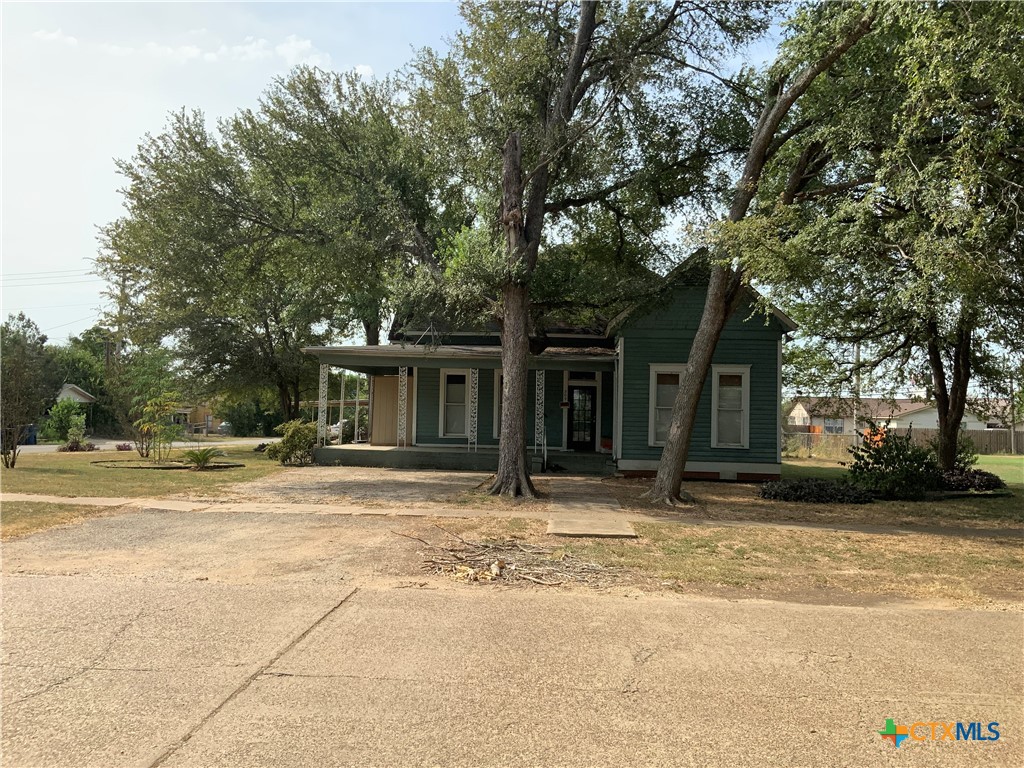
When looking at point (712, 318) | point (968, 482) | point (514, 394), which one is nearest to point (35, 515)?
point (514, 394)

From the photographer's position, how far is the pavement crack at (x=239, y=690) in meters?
3.28

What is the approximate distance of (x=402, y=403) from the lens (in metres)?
20.1

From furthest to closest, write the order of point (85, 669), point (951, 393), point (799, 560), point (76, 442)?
point (76, 442)
point (951, 393)
point (799, 560)
point (85, 669)

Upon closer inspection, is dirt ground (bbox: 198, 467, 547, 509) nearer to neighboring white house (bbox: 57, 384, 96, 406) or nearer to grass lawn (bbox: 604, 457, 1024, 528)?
grass lawn (bbox: 604, 457, 1024, 528)

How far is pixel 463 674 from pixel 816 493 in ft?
38.3

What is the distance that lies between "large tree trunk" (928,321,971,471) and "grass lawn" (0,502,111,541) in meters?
17.8

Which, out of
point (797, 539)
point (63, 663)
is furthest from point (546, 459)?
point (63, 663)

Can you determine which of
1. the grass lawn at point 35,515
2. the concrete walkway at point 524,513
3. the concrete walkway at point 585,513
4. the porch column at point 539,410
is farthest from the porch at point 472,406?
the grass lawn at point 35,515

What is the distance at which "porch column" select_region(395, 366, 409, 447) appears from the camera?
781 inches

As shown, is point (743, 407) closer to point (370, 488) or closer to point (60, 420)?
point (370, 488)

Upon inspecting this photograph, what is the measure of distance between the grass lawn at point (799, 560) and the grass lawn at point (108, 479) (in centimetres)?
660

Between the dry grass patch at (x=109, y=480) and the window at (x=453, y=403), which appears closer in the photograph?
the dry grass patch at (x=109, y=480)

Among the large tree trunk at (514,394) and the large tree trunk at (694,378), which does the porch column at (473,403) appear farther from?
the large tree trunk at (694,378)

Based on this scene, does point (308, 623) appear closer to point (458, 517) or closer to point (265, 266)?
point (458, 517)
